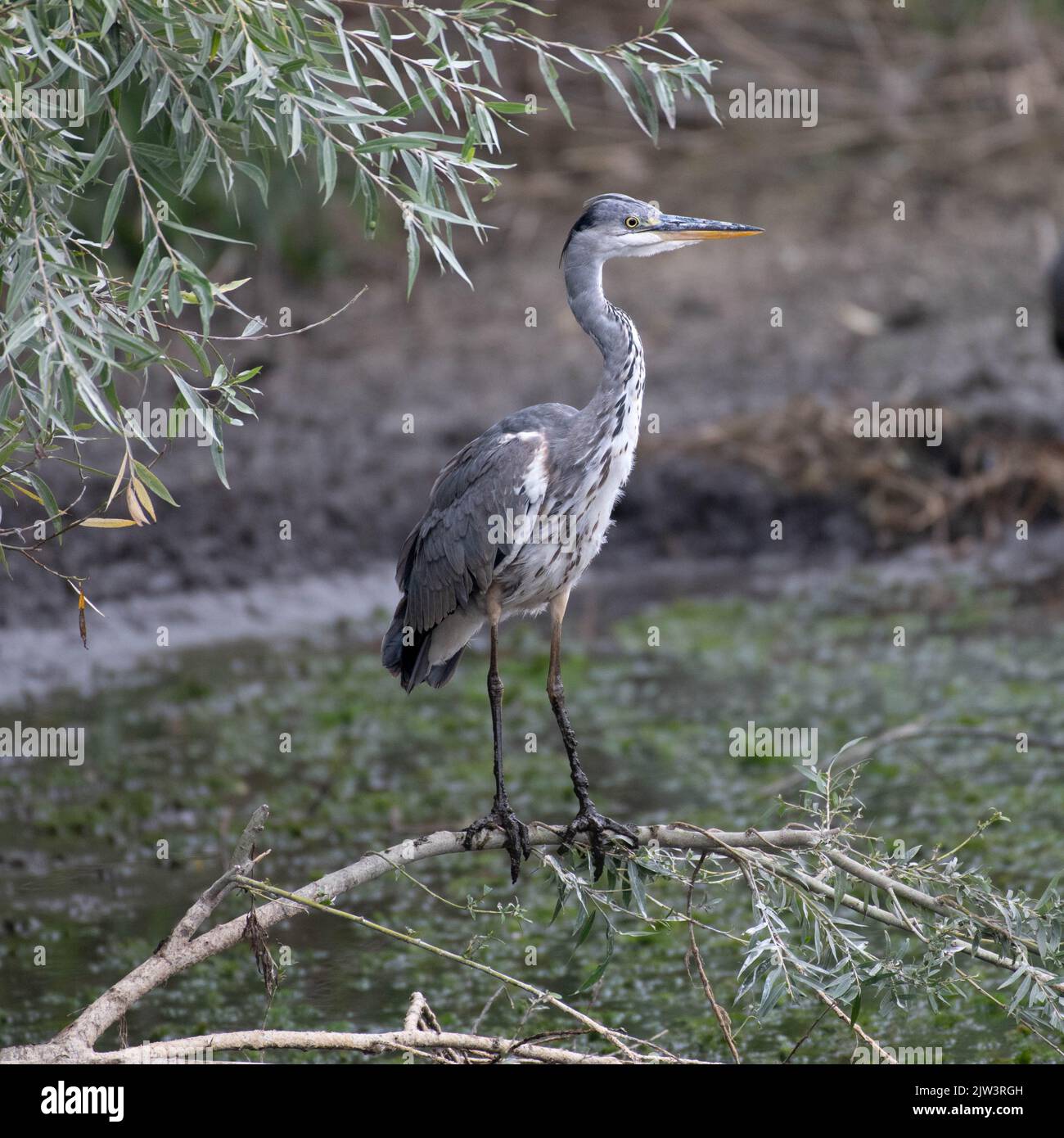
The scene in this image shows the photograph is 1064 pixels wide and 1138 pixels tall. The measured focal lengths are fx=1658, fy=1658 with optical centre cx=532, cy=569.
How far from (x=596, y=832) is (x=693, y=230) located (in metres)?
1.90

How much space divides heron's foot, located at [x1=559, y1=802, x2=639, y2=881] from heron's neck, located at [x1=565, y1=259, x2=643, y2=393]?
1303 mm

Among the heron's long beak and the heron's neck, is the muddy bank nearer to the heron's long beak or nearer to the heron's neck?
the heron's neck

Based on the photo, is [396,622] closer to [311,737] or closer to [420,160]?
[420,160]

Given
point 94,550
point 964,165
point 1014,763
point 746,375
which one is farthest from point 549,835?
point 964,165

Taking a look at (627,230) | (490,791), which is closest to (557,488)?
(627,230)

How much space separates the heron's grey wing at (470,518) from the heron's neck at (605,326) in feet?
1.00

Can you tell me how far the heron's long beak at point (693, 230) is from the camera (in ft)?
17.0

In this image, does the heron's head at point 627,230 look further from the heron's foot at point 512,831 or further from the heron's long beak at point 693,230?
the heron's foot at point 512,831

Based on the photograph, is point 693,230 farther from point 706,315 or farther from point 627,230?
point 706,315

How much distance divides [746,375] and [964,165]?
154 inches

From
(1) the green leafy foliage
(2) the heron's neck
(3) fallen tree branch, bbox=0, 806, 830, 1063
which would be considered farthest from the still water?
(1) the green leafy foliage

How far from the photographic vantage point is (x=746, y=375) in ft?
43.2

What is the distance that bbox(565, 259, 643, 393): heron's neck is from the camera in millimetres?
5113

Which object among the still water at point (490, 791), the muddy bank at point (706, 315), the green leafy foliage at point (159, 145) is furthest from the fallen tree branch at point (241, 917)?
the muddy bank at point (706, 315)
